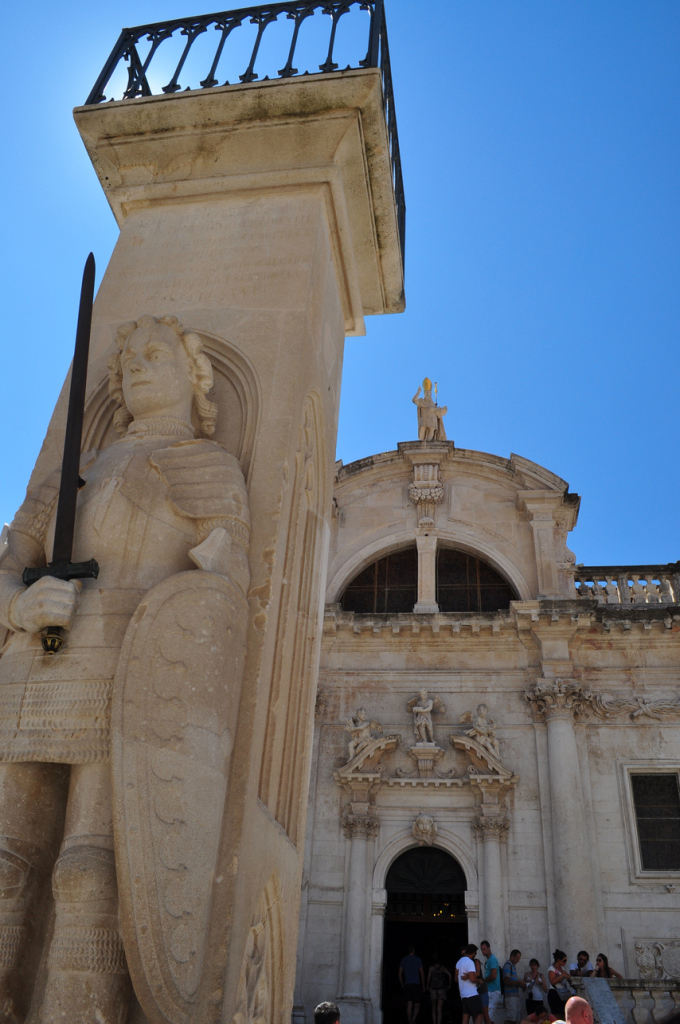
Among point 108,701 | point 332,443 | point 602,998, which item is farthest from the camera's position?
point 602,998

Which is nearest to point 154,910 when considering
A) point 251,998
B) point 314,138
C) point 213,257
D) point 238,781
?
point 238,781

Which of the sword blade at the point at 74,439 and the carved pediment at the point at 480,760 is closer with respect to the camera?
the sword blade at the point at 74,439

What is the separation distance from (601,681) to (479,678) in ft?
7.91

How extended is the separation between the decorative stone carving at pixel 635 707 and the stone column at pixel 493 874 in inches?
114

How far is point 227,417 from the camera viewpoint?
424cm

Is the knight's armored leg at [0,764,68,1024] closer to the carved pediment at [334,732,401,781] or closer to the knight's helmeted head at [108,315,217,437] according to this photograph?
the knight's helmeted head at [108,315,217,437]

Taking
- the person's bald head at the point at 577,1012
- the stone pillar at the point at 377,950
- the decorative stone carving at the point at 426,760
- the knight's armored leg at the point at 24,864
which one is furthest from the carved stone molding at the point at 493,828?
the knight's armored leg at the point at 24,864

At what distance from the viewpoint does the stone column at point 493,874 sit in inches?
585

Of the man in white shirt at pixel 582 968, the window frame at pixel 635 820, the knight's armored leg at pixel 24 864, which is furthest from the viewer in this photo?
the window frame at pixel 635 820

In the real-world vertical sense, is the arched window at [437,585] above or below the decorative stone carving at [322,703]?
above

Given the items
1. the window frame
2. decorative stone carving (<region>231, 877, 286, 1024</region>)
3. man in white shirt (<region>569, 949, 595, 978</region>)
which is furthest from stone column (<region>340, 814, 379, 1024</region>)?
decorative stone carving (<region>231, 877, 286, 1024</region>)

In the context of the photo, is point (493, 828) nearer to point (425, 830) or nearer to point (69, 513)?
point (425, 830)

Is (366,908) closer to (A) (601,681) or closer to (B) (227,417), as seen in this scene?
(A) (601,681)

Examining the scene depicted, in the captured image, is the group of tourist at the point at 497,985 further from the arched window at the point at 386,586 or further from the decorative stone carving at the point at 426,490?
the decorative stone carving at the point at 426,490
